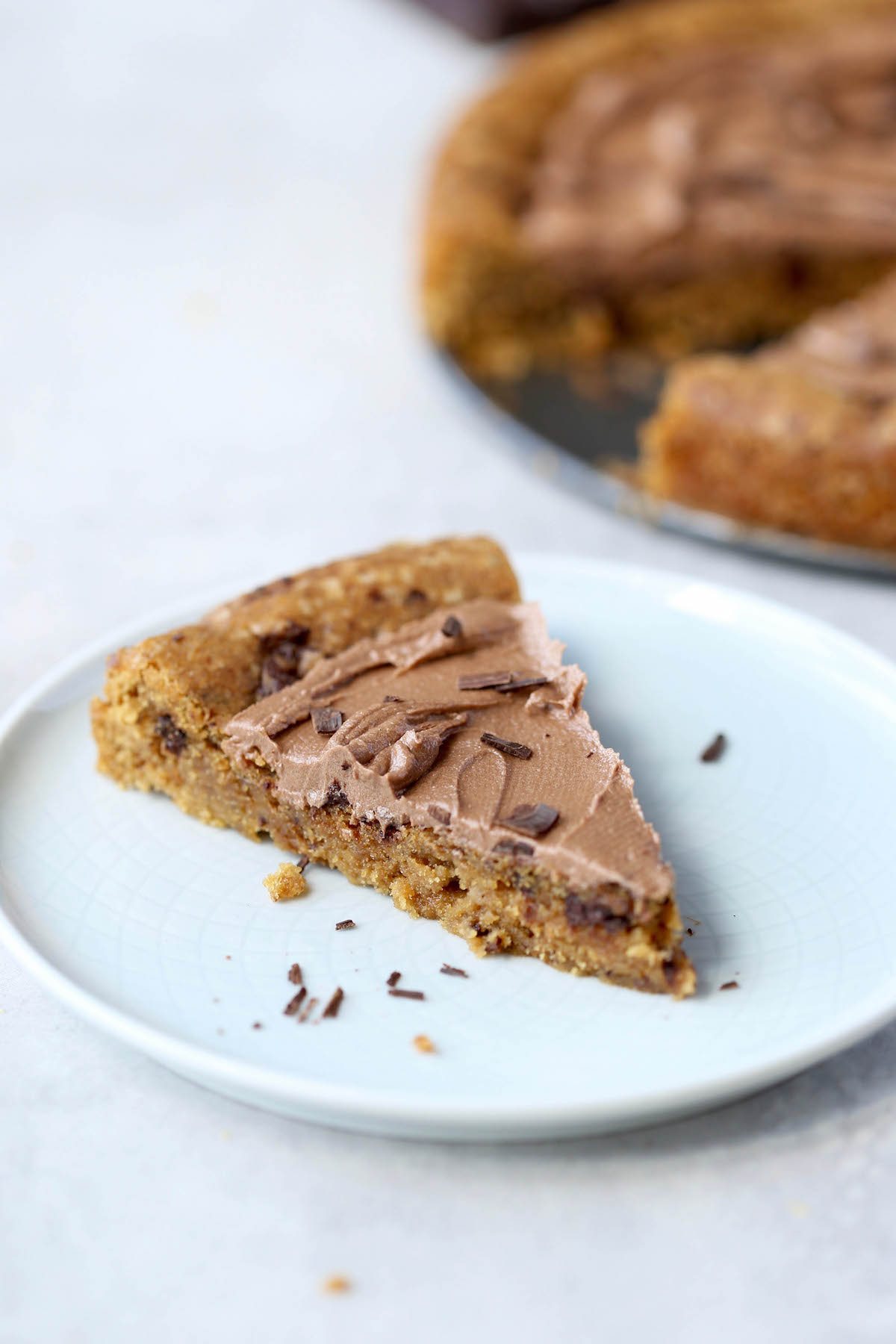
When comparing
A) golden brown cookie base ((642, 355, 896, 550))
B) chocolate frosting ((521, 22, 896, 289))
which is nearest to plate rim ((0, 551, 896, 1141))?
golden brown cookie base ((642, 355, 896, 550))

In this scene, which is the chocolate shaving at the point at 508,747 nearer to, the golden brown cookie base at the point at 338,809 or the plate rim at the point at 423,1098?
the golden brown cookie base at the point at 338,809

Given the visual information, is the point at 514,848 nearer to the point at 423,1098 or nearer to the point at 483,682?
the point at 483,682

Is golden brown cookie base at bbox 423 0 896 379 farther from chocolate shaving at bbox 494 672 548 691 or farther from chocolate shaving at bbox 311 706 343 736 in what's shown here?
chocolate shaving at bbox 311 706 343 736

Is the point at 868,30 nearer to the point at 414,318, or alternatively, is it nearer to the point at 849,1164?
the point at 414,318

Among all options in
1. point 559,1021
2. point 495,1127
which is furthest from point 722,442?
point 495,1127

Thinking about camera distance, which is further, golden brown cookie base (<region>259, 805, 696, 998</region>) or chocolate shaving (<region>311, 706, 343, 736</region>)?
chocolate shaving (<region>311, 706, 343, 736</region>)

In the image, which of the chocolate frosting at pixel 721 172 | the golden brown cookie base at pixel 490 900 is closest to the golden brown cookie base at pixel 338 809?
the golden brown cookie base at pixel 490 900
